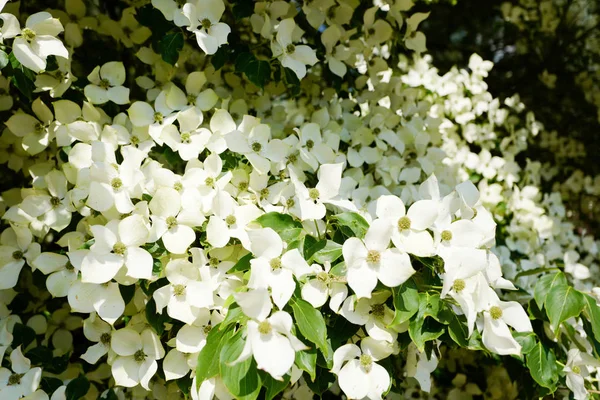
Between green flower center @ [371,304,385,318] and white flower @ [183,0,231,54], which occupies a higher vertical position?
white flower @ [183,0,231,54]

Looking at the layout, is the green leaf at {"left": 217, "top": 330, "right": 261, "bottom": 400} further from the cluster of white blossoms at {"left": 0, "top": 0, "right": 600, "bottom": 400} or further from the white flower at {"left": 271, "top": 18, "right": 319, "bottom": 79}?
the white flower at {"left": 271, "top": 18, "right": 319, "bottom": 79}

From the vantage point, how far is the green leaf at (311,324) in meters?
0.85

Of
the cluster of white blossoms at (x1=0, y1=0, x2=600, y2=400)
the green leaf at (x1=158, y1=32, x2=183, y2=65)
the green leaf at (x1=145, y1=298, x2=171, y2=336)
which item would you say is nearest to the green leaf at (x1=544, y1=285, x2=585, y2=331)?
the cluster of white blossoms at (x1=0, y1=0, x2=600, y2=400)

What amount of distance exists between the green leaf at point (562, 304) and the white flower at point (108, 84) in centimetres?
107

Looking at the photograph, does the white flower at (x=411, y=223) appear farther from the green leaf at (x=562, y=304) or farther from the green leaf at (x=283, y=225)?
the green leaf at (x=562, y=304)

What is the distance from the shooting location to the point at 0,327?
3.89ft

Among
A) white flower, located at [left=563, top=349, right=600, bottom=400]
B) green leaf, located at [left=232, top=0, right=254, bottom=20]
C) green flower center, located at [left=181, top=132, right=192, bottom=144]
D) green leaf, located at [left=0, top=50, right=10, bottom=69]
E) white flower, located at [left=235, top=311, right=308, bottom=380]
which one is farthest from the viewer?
green leaf, located at [left=232, top=0, right=254, bottom=20]

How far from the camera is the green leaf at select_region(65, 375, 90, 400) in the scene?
1088 mm

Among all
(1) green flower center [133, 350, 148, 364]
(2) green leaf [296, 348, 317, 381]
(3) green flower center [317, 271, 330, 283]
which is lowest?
(1) green flower center [133, 350, 148, 364]

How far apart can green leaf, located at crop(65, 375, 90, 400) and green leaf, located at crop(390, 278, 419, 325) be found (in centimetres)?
68

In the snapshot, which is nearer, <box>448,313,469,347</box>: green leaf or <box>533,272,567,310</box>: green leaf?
<box>448,313,469,347</box>: green leaf

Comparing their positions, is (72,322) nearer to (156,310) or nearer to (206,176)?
(156,310)

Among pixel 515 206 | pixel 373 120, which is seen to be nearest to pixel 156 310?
pixel 373 120

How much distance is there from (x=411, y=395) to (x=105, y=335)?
102 cm
